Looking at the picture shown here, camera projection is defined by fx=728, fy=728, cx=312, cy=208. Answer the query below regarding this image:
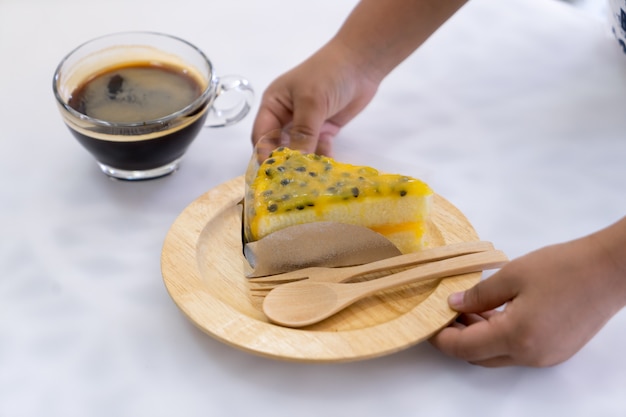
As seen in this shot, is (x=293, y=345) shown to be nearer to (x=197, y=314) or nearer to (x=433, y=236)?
(x=197, y=314)

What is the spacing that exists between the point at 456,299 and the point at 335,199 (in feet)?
0.57

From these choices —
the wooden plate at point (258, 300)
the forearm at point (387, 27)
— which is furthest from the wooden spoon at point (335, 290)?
the forearm at point (387, 27)

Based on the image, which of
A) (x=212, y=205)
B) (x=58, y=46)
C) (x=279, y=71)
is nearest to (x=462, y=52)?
(x=279, y=71)

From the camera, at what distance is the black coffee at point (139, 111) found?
0.89 m

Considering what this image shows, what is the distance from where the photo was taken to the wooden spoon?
2.42 ft

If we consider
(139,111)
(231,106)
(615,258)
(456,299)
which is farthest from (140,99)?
(615,258)

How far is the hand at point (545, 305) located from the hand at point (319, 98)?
37 cm

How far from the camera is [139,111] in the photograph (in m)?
0.92

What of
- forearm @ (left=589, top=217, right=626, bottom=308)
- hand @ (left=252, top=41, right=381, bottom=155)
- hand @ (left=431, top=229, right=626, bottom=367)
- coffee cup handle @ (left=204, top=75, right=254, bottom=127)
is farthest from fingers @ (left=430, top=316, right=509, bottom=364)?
coffee cup handle @ (left=204, top=75, right=254, bottom=127)

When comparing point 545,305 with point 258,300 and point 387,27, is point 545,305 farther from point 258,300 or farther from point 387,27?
point 387,27

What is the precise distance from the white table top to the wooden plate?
0.05 m

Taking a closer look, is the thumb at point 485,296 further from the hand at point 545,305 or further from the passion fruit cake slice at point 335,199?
the passion fruit cake slice at point 335,199

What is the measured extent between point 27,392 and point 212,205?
30 centimetres

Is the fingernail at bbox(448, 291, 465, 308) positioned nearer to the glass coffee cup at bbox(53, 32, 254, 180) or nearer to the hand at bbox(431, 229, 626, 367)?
the hand at bbox(431, 229, 626, 367)
